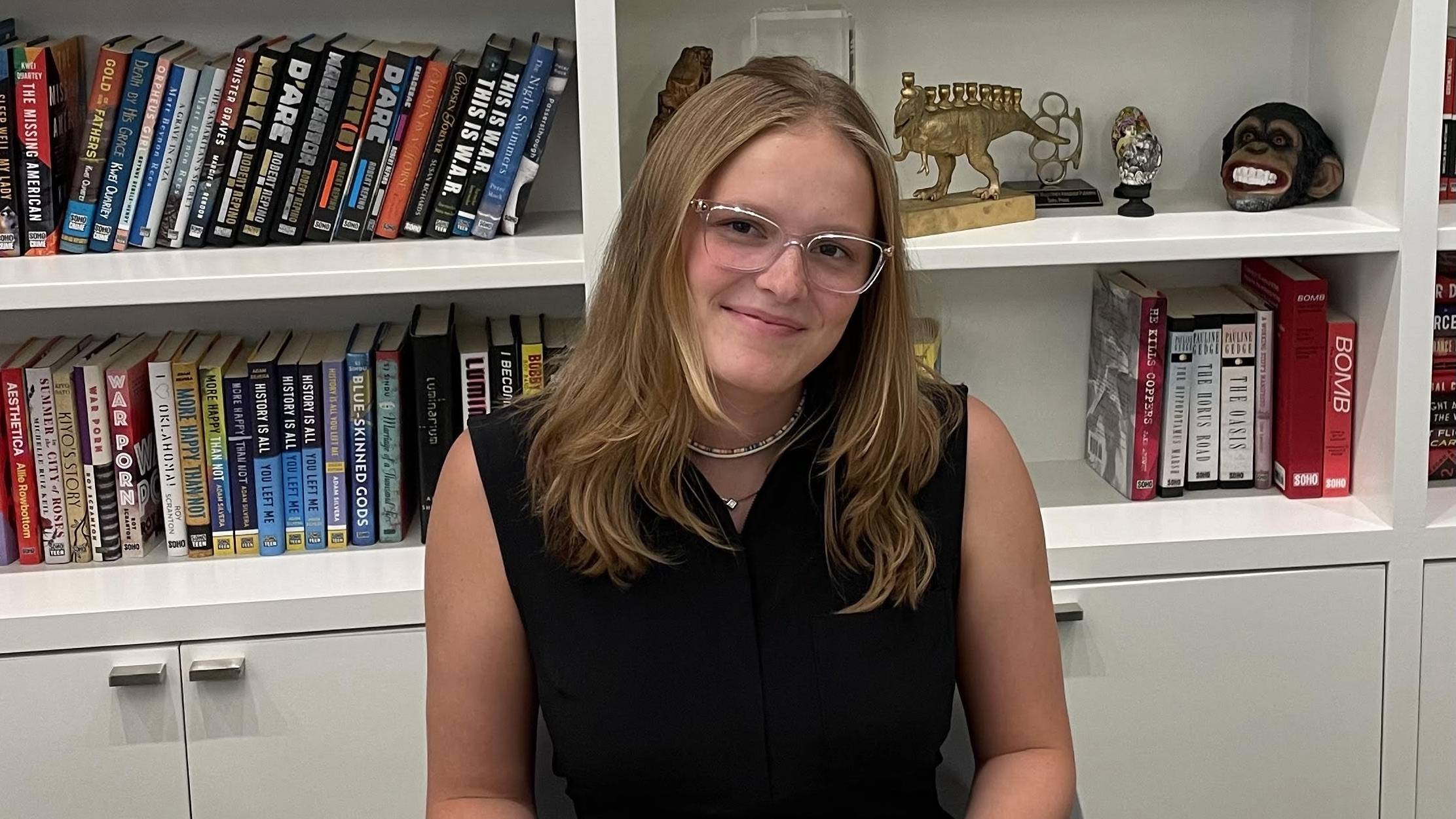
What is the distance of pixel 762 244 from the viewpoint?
4.49ft

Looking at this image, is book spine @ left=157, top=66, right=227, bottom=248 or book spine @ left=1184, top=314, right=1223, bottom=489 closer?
book spine @ left=157, top=66, right=227, bottom=248

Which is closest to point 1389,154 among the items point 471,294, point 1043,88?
point 1043,88

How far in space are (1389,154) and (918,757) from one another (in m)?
1.01

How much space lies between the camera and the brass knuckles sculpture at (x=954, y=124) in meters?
1.98

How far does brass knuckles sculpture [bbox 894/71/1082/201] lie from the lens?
78.1 inches

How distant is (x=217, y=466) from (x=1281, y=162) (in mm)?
1405

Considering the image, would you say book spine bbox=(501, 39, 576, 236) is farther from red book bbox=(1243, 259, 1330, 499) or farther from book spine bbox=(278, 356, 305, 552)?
red book bbox=(1243, 259, 1330, 499)

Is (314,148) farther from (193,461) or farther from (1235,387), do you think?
(1235,387)

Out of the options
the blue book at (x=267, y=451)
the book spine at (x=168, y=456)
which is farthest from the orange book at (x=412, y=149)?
the book spine at (x=168, y=456)

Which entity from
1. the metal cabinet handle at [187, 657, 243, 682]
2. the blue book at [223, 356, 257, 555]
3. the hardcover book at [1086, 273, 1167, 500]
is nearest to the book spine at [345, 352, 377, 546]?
the blue book at [223, 356, 257, 555]

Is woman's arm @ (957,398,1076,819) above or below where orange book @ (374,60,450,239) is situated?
below

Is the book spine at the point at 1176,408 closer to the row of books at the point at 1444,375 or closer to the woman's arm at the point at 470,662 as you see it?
the row of books at the point at 1444,375

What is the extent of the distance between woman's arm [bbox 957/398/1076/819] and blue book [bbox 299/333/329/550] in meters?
0.86

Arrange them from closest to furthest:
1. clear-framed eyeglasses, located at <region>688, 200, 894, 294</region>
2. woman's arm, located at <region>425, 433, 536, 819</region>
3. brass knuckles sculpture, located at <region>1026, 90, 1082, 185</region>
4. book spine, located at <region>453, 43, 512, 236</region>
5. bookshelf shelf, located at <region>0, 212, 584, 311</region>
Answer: clear-framed eyeglasses, located at <region>688, 200, 894, 294</region>
woman's arm, located at <region>425, 433, 536, 819</region>
bookshelf shelf, located at <region>0, 212, 584, 311</region>
book spine, located at <region>453, 43, 512, 236</region>
brass knuckles sculpture, located at <region>1026, 90, 1082, 185</region>
